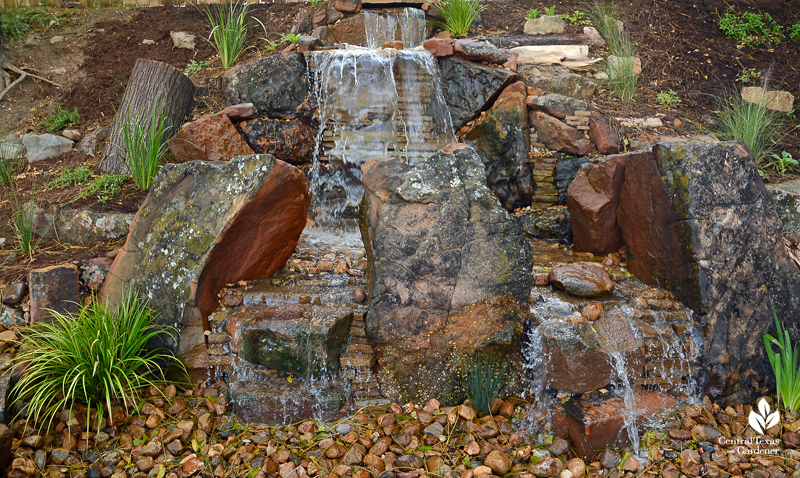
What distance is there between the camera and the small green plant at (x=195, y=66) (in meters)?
5.64

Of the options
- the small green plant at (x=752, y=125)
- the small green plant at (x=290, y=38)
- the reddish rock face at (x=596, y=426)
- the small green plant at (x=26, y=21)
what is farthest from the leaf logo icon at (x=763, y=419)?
the small green plant at (x=26, y=21)

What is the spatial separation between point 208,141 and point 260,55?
1.74 meters

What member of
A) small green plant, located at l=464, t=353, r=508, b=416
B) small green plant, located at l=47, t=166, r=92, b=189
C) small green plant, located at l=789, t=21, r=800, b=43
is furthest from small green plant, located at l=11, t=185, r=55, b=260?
small green plant, located at l=789, t=21, r=800, b=43

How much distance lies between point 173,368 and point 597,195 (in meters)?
3.21

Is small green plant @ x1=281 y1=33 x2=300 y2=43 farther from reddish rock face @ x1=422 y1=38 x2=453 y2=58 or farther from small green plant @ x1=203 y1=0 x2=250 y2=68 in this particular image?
reddish rock face @ x1=422 y1=38 x2=453 y2=58

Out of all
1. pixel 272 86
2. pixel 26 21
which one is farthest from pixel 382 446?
pixel 26 21

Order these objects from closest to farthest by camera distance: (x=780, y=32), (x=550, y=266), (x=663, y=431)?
(x=663, y=431) < (x=550, y=266) < (x=780, y=32)

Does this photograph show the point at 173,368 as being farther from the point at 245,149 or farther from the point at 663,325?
the point at 663,325

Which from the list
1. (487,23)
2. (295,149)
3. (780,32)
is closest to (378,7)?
(487,23)

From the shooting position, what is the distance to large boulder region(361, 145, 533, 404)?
2.86 m

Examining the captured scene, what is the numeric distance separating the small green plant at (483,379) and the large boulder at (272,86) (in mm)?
3409

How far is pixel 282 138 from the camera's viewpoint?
4.96 metres

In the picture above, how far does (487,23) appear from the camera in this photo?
657 centimetres

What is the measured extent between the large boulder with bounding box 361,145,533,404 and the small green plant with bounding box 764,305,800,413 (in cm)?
144
